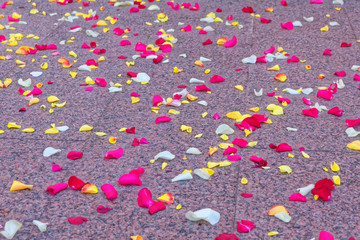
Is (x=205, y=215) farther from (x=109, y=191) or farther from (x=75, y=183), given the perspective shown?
(x=75, y=183)

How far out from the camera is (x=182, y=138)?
3215 mm


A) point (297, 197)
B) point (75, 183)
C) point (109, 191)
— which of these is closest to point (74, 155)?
point (75, 183)

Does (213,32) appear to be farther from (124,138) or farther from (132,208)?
(132,208)

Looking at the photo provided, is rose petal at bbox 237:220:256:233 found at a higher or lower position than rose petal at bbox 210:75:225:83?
higher

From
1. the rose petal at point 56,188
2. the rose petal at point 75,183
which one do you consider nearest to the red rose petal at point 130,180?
the rose petal at point 75,183

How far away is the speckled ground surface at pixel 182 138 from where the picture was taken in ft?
7.98

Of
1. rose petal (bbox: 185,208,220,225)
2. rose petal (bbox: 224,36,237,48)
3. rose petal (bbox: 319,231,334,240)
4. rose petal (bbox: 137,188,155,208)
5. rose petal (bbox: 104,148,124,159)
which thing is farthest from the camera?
rose petal (bbox: 224,36,237,48)

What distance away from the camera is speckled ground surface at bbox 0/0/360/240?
2.43 m

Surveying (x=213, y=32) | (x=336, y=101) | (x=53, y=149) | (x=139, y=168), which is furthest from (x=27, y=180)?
(x=213, y=32)

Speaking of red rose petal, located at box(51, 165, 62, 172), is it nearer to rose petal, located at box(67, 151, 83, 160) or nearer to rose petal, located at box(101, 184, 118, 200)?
rose petal, located at box(67, 151, 83, 160)

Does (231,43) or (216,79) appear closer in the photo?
(216,79)

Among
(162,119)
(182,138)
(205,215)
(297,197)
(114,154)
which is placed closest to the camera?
(205,215)

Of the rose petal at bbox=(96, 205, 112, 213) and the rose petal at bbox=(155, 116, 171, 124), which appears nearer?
the rose petal at bbox=(96, 205, 112, 213)

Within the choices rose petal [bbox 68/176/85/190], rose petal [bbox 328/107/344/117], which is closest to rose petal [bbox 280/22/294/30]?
rose petal [bbox 328/107/344/117]
